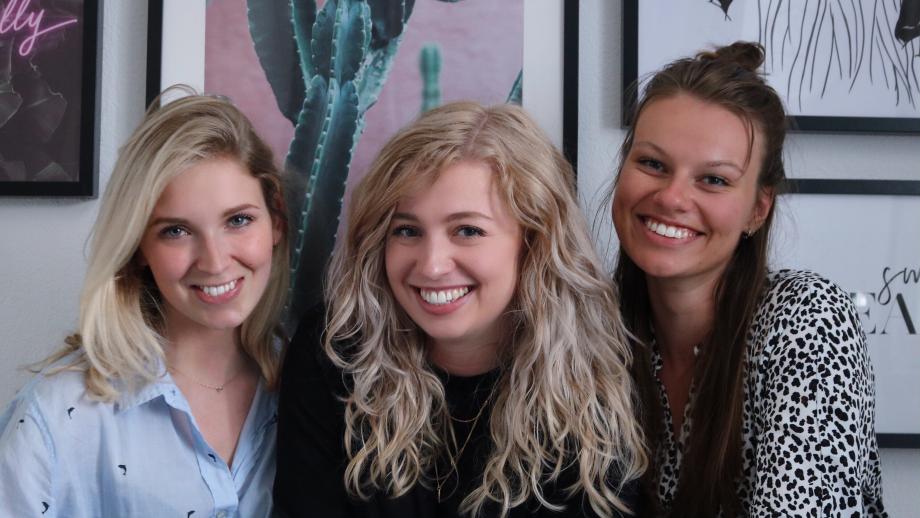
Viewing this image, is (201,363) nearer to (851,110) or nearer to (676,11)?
(676,11)

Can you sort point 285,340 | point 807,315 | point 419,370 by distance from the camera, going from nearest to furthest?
point 807,315 < point 419,370 < point 285,340

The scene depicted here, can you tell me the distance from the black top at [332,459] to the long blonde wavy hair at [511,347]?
0.02 metres

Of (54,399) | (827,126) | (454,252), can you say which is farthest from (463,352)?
(827,126)

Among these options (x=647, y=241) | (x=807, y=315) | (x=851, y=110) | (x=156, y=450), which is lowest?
(x=156, y=450)

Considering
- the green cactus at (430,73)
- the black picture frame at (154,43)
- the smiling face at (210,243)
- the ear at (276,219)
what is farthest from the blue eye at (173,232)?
Answer: the green cactus at (430,73)

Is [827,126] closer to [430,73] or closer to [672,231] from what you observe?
[672,231]

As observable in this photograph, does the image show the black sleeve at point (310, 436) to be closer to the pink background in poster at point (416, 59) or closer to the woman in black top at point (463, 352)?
the woman in black top at point (463, 352)

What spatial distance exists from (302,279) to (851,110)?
1079 mm

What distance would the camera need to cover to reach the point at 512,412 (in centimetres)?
119

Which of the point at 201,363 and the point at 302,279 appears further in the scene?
the point at 302,279

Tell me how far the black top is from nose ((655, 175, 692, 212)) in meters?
0.40

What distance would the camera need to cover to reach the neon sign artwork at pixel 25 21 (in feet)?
4.67

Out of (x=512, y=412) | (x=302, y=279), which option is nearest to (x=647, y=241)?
(x=512, y=412)

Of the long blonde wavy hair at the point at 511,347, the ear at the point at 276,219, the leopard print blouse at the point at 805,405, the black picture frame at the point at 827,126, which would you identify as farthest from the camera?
the black picture frame at the point at 827,126
